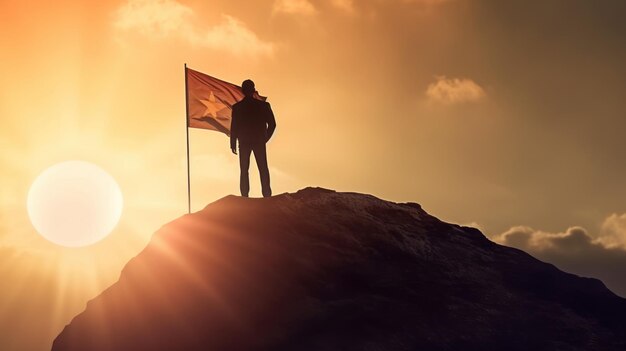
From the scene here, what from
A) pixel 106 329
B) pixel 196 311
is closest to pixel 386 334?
pixel 196 311

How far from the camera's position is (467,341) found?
41.5 ft

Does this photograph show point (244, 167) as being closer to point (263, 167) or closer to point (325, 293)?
point (263, 167)

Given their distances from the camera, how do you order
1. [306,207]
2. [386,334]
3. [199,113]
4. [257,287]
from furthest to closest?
[199,113]
[306,207]
[257,287]
[386,334]

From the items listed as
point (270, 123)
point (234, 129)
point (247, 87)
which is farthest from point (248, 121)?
point (247, 87)

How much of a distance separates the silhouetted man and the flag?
3.72m

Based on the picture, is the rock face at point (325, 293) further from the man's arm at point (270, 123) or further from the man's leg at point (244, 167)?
the man's arm at point (270, 123)

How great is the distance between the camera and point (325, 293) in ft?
42.4

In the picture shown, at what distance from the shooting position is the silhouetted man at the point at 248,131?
17.7m

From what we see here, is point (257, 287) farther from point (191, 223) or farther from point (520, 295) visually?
point (520, 295)

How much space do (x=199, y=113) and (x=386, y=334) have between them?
11343 millimetres

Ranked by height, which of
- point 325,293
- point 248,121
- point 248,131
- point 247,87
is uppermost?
point 247,87

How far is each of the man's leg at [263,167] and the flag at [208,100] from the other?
159 inches

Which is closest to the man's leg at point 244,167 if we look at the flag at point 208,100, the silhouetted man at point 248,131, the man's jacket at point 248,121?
the silhouetted man at point 248,131

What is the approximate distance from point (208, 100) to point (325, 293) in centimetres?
1039
